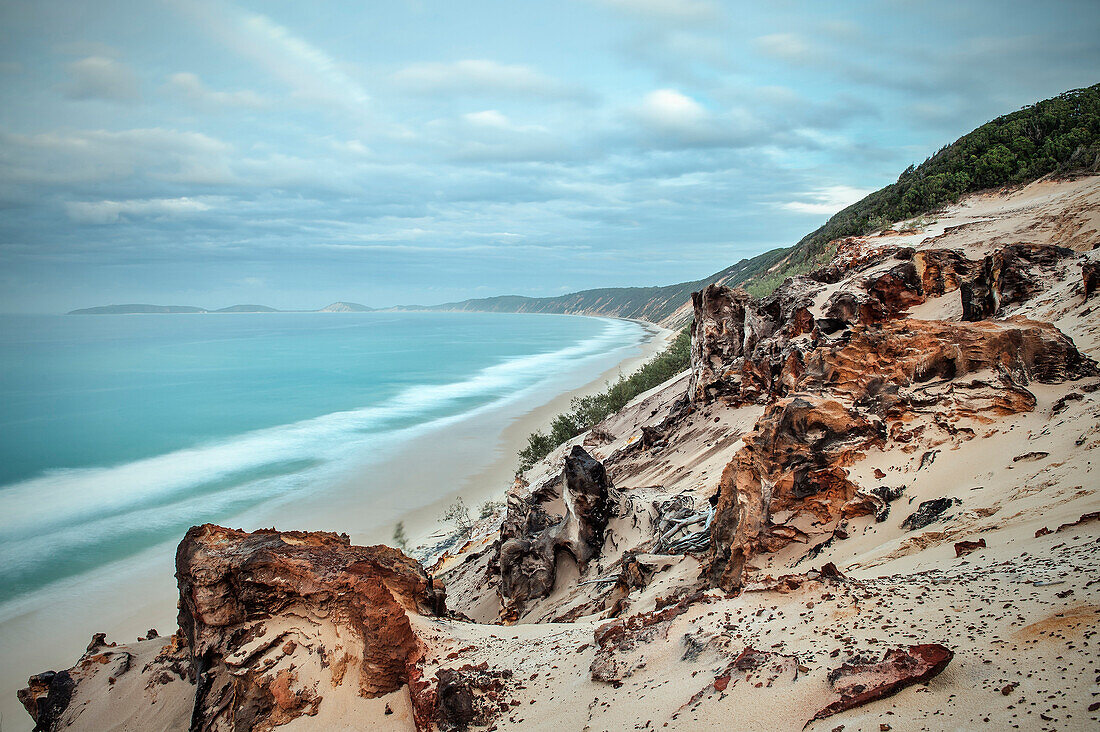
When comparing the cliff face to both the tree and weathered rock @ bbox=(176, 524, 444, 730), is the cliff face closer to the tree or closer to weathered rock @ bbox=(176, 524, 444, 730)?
weathered rock @ bbox=(176, 524, 444, 730)

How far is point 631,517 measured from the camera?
10.8m

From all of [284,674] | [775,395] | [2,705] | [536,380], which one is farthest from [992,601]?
[536,380]

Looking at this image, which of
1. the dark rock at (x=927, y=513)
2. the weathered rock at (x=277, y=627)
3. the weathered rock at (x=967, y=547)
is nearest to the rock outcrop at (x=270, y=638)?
the weathered rock at (x=277, y=627)

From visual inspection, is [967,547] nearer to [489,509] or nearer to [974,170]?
[489,509]

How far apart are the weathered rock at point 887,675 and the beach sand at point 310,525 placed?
17.3 meters

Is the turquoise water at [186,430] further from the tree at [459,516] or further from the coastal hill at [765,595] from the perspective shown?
the coastal hill at [765,595]

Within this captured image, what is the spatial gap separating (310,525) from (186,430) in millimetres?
27577

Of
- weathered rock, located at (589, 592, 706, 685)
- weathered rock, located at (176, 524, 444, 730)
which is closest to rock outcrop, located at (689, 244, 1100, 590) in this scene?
weathered rock, located at (589, 592, 706, 685)

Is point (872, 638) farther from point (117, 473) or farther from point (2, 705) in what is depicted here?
point (117, 473)

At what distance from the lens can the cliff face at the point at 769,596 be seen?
3.54 metres

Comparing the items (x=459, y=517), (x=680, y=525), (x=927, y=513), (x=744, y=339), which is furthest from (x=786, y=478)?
(x=459, y=517)

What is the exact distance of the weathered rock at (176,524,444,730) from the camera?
516 centimetres

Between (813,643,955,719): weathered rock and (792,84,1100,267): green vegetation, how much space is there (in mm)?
36534

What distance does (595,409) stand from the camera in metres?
32.0
